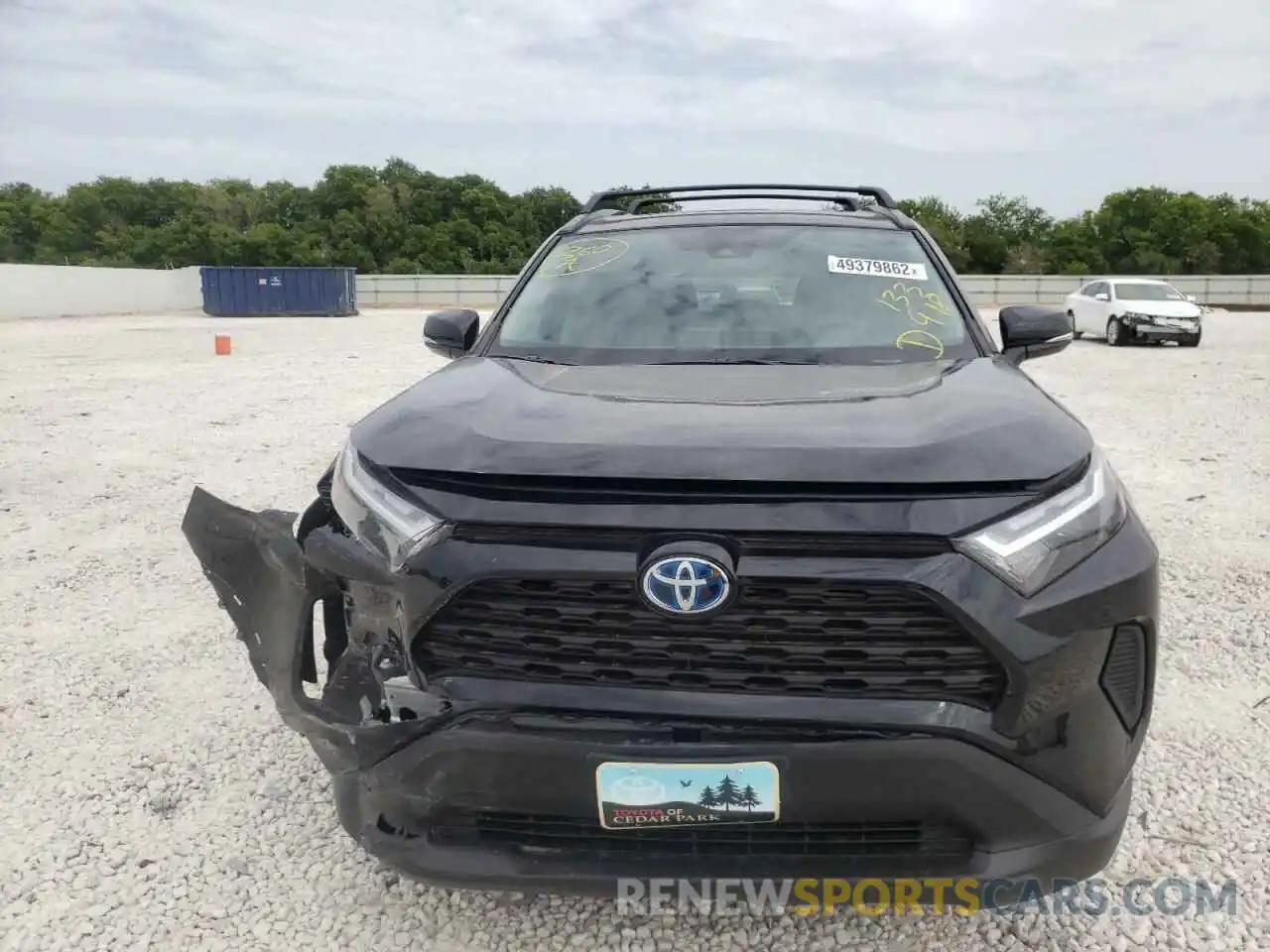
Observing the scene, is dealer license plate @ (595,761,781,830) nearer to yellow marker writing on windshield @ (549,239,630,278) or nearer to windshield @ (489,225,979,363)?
windshield @ (489,225,979,363)

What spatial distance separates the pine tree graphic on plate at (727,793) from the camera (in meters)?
1.72

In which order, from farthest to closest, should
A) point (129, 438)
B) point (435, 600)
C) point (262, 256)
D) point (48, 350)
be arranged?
point (262, 256), point (48, 350), point (129, 438), point (435, 600)

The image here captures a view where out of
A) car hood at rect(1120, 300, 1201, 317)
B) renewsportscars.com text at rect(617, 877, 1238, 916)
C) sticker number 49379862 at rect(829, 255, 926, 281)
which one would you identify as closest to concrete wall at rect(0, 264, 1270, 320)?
car hood at rect(1120, 300, 1201, 317)

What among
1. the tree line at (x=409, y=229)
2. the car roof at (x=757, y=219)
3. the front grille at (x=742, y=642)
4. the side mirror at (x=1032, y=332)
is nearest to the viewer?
the front grille at (x=742, y=642)

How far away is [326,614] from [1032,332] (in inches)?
89.2

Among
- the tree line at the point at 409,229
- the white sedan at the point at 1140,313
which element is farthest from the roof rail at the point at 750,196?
the tree line at the point at 409,229

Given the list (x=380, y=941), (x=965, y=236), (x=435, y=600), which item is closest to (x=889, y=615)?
(x=435, y=600)

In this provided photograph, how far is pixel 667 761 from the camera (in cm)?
171

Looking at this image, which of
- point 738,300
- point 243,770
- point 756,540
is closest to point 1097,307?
point 738,300

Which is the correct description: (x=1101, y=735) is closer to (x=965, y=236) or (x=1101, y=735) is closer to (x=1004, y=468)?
(x=1004, y=468)

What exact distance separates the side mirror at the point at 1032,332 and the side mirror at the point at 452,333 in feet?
5.75

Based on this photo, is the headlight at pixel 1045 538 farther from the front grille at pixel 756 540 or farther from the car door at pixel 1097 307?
the car door at pixel 1097 307

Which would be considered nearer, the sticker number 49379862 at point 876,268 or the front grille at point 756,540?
the front grille at point 756,540

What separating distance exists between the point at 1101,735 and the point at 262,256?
2592 inches
